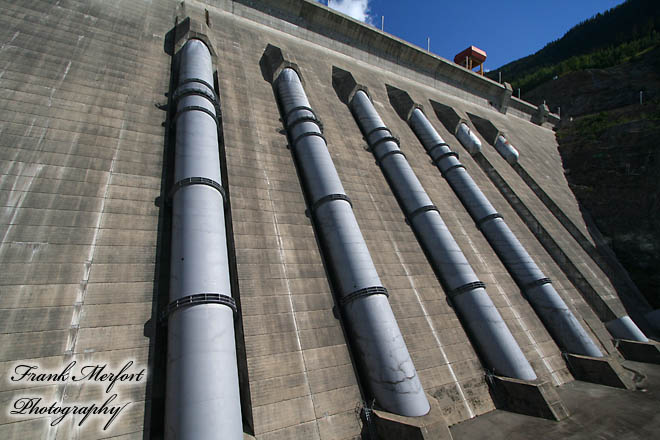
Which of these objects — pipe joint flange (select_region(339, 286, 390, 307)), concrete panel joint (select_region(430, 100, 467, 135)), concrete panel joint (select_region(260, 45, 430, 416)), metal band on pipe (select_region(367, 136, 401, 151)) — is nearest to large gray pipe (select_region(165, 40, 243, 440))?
pipe joint flange (select_region(339, 286, 390, 307))

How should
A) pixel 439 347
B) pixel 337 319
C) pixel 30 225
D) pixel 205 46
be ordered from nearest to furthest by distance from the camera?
1. pixel 30 225
2. pixel 337 319
3. pixel 439 347
4. pixel 205 46

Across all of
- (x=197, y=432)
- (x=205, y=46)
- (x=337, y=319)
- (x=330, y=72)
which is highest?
(x=330, y=72)

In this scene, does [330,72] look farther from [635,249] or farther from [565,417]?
[635,249]

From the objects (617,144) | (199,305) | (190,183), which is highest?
(617,144)

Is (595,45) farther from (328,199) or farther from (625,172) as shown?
(328,199)

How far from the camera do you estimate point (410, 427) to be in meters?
7.49

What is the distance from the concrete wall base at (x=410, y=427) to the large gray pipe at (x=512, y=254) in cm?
986

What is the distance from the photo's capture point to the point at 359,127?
1892 cm

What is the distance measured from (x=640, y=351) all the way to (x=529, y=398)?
10204 mm

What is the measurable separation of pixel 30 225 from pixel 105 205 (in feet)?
5.37

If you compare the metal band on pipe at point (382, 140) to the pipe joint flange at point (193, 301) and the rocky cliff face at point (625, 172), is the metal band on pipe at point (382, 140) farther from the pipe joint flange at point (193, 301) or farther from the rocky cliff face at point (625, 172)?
the rocky cliff face at point (625, 172)

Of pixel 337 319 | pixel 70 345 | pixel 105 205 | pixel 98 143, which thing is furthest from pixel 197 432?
pixel 98 143

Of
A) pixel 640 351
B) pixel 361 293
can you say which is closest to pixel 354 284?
pixel 361 293

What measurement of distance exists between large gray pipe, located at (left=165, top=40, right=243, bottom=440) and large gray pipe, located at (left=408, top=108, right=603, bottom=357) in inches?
574
